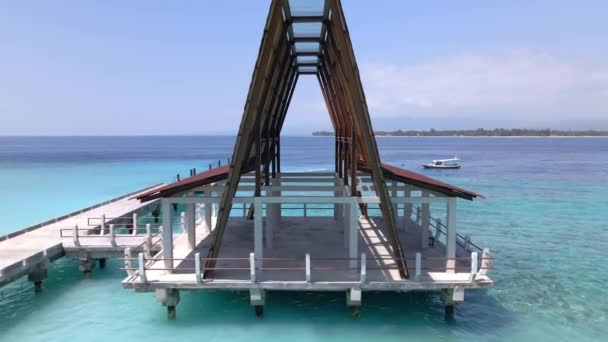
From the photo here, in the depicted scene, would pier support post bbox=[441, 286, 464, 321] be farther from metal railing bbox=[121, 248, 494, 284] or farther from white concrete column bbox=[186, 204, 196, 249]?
white concrete column bbox=[186, 204, 196, 249]

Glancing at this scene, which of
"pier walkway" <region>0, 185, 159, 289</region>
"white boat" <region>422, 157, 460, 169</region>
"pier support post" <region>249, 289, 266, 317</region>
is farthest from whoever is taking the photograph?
"white boat" <region>422, 157, 460, 169</region>

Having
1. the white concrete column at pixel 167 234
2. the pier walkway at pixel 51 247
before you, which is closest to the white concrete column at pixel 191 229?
the white concrete column at pixel 167 234

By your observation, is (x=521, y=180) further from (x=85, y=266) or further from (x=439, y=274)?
(x=85, y=266)

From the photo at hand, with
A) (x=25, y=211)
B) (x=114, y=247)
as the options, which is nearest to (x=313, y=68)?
(x=114, y=247)

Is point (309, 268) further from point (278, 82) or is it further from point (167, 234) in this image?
point (278, 82)

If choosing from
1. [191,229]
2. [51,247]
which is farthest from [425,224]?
[51,247]

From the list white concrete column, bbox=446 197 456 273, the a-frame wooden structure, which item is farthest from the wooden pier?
the a-frame wooden structure

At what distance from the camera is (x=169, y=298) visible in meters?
14.7

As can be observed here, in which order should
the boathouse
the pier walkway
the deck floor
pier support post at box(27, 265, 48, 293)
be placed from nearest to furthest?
the boathouse < the deck floor < the pier walkway < pier support post at box(27, 265, 48, 293)

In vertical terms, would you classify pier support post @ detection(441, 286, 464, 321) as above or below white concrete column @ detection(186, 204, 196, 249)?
below

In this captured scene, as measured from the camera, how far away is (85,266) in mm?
20734

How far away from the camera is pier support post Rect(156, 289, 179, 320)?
47.3ft

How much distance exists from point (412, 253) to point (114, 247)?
14.3 metres

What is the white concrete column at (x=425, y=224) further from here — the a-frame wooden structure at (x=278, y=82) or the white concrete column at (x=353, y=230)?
the white concrete column at (x=353, y=230)
